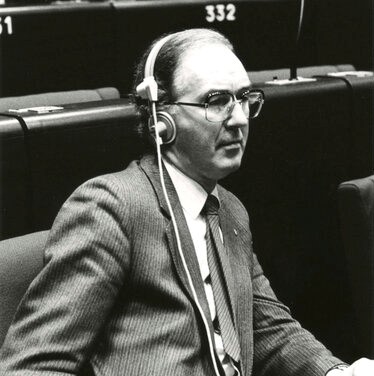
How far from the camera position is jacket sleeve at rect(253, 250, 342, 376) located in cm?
153

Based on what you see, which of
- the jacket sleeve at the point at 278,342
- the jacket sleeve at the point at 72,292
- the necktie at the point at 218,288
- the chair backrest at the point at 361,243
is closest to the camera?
the jacket sleeve at the point at 72,292

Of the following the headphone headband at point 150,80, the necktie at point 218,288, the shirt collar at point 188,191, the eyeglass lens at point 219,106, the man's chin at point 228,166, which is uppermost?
the headphone headband at point 150,80

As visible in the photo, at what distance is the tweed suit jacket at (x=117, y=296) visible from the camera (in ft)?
4.04

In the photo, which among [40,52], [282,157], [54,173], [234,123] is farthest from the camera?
[40,52]

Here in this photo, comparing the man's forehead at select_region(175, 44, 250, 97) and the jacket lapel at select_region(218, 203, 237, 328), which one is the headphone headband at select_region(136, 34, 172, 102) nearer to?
the man's forehead at select_region(175, 44, 250, 97)

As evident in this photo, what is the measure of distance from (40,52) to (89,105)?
2075 millimetres

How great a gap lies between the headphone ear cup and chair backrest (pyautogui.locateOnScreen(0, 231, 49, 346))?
296mm

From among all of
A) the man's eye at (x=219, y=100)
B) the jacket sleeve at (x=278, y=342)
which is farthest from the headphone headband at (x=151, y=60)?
the jacket sleeve at (x=278, y=342)

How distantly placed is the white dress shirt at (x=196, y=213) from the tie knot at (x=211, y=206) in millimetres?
12

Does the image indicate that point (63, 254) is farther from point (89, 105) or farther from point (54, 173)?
point (89, 105)

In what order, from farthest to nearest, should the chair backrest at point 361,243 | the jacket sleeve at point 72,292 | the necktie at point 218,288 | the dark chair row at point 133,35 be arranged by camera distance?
the dark chair row at point 133,35, the chair backrest at point 361,243, the necktie at point 218,288, the jacket sleeve at point 72,292

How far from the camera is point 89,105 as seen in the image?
177 centimetres

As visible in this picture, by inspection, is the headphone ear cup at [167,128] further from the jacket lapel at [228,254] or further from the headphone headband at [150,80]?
the jacket lapel at [228,254]

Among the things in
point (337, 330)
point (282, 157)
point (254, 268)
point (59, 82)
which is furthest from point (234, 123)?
point (59, 82)
